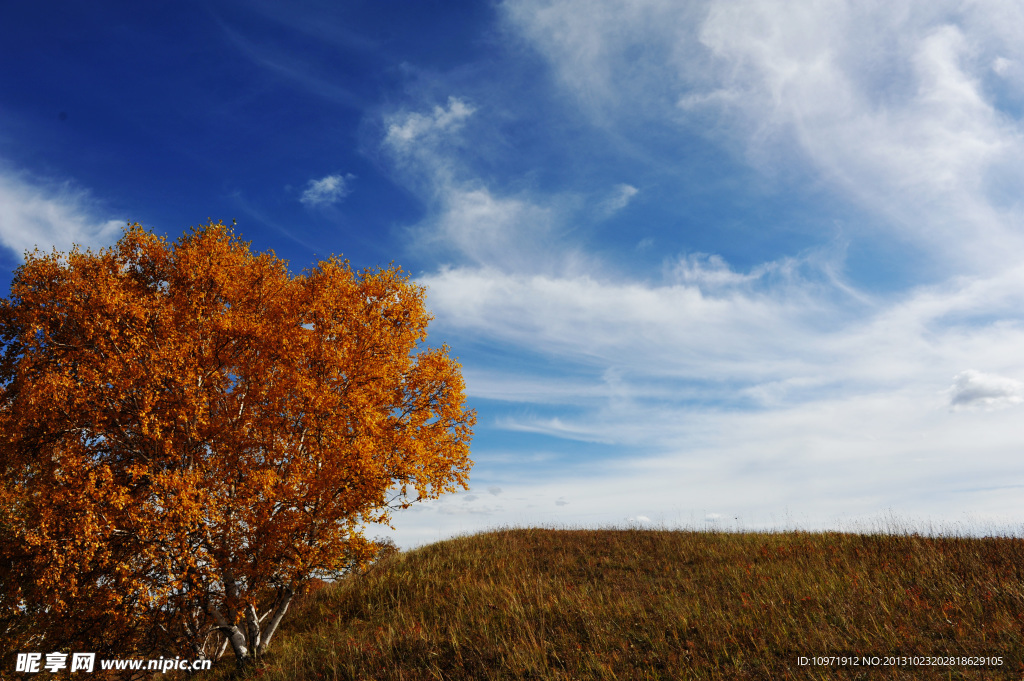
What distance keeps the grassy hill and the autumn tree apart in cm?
309

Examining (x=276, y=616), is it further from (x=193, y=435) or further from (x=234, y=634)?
(x=193, y=435)

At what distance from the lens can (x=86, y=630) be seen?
48.6ft

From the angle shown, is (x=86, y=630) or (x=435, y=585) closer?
(x=86, y=630)

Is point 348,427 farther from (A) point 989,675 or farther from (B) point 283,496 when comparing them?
(A) point 989,675

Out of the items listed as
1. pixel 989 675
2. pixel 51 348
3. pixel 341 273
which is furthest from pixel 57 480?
pixel 989 675

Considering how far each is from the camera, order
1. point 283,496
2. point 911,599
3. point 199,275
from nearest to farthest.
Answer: point 911,599 < point 283,496 < point 199,275

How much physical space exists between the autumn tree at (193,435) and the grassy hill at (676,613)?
3089mm

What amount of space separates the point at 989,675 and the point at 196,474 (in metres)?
16.8

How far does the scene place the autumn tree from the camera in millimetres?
13492

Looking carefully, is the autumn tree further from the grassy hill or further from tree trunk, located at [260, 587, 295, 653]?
the grassy hill

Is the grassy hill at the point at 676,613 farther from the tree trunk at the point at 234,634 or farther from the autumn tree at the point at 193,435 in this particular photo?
the autumn tree at the point at 193,435

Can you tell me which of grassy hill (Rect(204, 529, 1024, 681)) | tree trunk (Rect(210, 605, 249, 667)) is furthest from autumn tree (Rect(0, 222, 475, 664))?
grassy hill (Rect(204, 529, 1024, 681))

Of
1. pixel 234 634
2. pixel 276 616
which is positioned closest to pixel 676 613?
pixel 276 616

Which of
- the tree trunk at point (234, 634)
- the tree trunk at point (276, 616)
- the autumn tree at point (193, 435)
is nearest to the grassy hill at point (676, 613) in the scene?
the tree trunk at point (276, 616)
